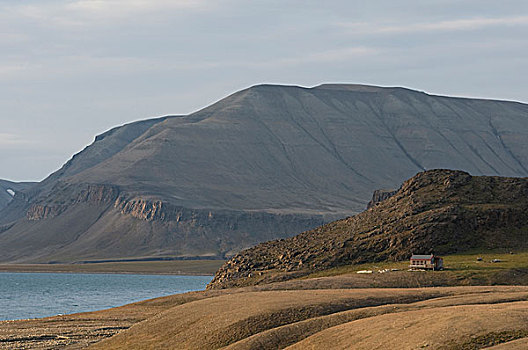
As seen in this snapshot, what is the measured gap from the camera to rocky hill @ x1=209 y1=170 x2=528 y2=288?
139 meters

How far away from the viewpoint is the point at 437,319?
A: 5588cm

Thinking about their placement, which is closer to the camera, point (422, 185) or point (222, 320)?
point (222, 320)

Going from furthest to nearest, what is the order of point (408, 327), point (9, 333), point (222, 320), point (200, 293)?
point (200, 293)
point (9, 333)
point (222, 320)
point (408, 327)

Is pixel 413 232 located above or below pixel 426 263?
above

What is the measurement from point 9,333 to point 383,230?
253ft

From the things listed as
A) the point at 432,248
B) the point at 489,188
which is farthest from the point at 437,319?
the point at 489,188

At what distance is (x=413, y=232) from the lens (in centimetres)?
14112

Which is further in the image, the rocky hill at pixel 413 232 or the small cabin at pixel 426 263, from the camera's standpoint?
the rocky hill at pixel 413 232

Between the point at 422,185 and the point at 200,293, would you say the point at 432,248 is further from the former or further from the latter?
the point at 200,293

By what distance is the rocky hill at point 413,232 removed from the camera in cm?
13862

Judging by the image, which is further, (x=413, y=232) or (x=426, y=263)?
(x=413, y=232)

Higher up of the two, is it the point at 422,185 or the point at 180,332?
the point at 422,185

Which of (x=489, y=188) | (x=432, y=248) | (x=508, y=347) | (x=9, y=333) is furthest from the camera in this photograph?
(x=489, y=188)

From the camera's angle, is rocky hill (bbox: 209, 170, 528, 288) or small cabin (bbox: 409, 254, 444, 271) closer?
small cabin (bbox: 409, 254, 444, 271)
